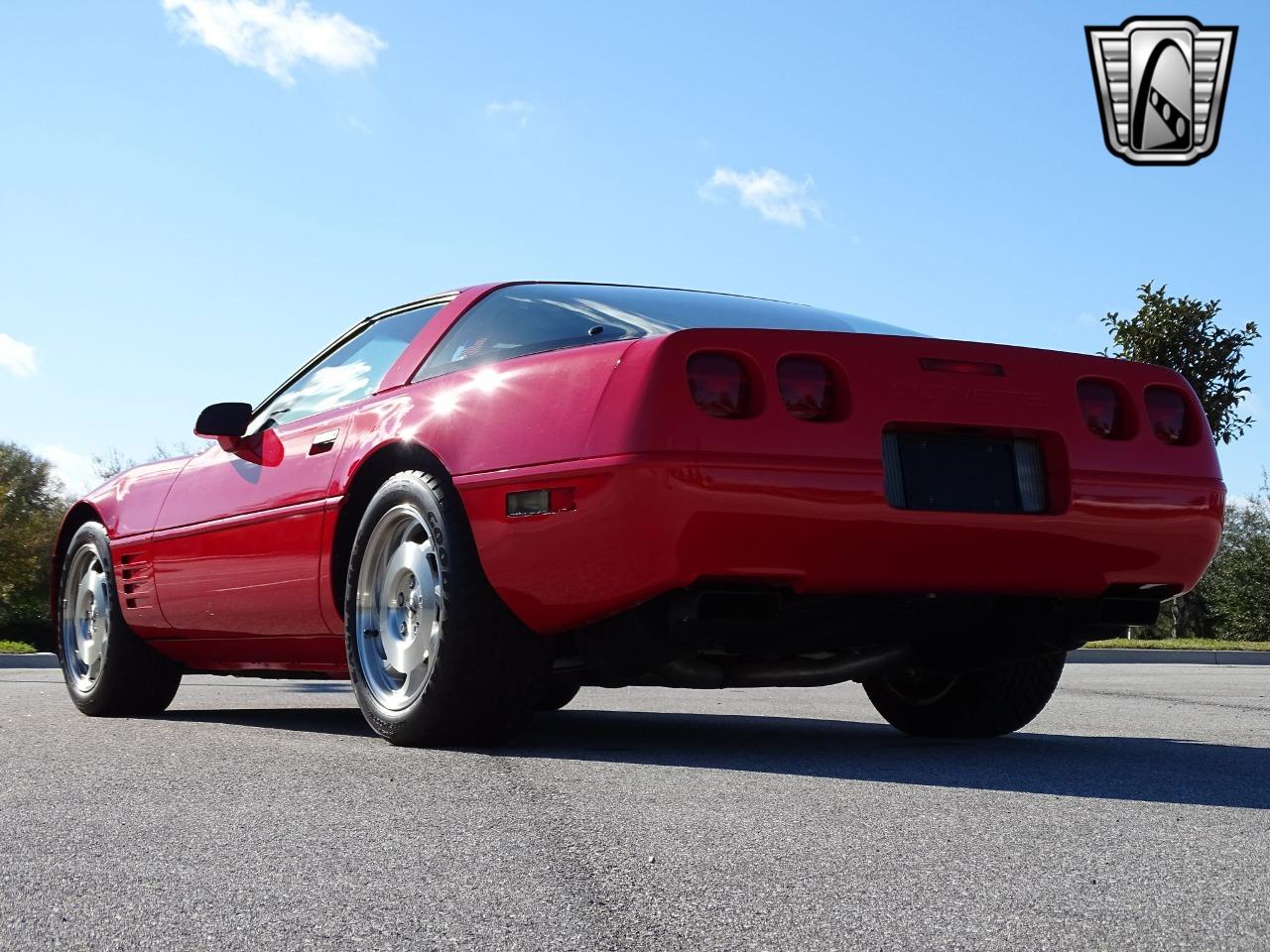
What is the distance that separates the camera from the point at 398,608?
468cm

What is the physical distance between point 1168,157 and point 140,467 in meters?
8.02

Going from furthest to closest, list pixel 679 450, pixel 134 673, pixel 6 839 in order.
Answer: pixel 134 673, pixel 679 450, pixel 6 839

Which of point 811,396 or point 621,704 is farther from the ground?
point 811,396

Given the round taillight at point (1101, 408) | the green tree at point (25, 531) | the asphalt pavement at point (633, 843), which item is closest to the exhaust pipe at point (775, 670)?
the asphalt pavement at point (633, 843)

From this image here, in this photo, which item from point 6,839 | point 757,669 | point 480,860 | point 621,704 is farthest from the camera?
point 621,704

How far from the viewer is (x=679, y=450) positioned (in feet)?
12.6

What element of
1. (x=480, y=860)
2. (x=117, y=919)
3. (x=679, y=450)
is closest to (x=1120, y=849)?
(x=480, y=860)

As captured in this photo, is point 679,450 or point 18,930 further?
point 679,450

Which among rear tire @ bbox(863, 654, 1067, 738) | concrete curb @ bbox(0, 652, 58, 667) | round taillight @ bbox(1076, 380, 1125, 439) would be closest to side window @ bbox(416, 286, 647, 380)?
round taillight @ bbox(1076, 380, 1125, 439)

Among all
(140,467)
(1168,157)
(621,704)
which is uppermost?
(1168,157)

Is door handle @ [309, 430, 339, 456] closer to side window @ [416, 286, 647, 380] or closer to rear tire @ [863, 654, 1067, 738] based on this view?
side window @ [416, 286, 647, 380]

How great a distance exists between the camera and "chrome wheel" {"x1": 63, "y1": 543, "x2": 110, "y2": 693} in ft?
21.4

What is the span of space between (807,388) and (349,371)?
82.3 inches

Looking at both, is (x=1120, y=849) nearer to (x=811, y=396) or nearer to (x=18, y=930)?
(x=811, y=396)
